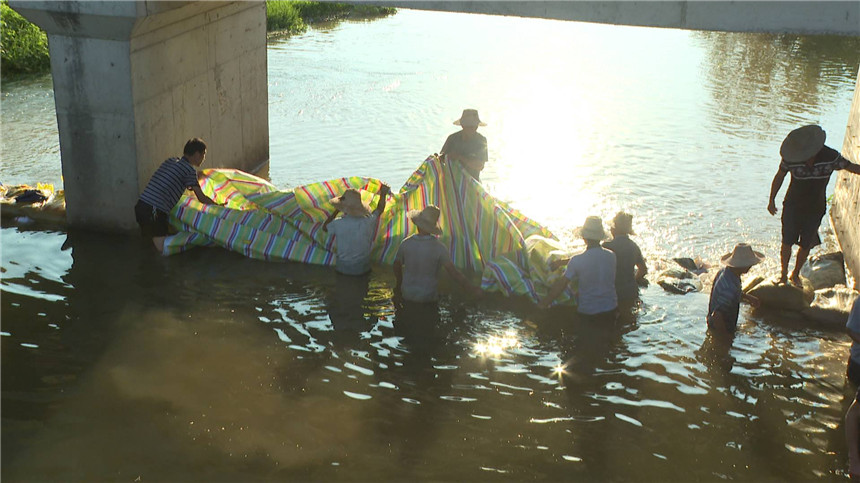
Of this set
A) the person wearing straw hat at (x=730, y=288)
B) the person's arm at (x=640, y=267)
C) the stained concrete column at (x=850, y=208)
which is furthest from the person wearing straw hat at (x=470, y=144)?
the stained concrete column at (x=850, y=208)

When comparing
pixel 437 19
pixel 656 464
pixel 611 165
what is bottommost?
pixel 656 464

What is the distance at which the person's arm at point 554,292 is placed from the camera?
7.59 metres

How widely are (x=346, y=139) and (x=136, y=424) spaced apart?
28.0ft

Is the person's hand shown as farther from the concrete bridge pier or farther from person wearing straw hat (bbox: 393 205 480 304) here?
the concrete bridge pier

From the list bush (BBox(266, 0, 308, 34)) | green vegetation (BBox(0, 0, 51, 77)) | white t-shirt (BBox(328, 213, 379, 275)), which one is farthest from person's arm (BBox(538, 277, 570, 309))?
bush (BBox(266, 0, 308, 34))

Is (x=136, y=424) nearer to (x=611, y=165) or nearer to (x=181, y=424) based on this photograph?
(x=181, y=424)

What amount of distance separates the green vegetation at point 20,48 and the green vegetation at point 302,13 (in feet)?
18.3

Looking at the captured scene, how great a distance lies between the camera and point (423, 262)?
7754mm

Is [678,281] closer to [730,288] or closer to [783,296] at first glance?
[783,296]

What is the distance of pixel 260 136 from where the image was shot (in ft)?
41.0

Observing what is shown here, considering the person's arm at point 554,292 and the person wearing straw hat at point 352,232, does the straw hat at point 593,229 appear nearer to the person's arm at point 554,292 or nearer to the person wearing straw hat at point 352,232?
the person's arm at point 554,292

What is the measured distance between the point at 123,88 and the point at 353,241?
278cm

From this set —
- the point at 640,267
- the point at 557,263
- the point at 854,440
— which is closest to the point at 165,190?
the point at 557,263

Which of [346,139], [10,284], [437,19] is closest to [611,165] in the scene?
[346,139]
